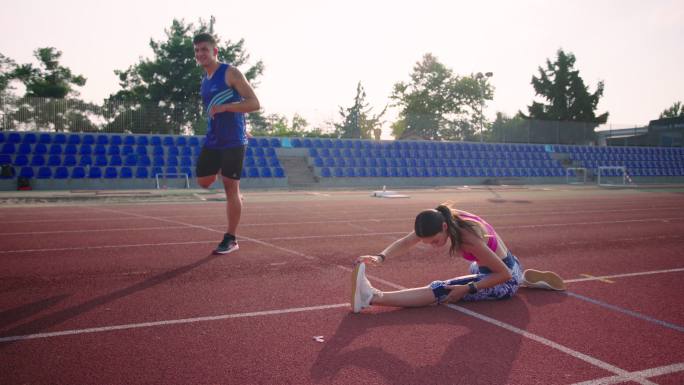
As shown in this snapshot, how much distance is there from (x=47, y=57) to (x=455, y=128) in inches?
1233

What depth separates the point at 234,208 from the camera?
5758 mm

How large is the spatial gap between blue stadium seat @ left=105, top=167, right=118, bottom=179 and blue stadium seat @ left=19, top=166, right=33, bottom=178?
2.71 meters

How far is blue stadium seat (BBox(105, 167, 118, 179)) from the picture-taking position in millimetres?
20047

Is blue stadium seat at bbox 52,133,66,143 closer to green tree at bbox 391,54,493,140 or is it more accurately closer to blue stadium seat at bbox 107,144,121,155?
blue stadium seat at bbox 107,144,121,155

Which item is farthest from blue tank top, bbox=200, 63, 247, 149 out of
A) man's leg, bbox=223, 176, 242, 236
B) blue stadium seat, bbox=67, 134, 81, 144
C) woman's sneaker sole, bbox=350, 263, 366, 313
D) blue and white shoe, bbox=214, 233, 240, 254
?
blue stadium seat, bbox=67, 134, 81, 144

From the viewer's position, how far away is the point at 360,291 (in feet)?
11.6

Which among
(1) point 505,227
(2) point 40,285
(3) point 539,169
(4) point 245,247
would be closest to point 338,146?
(3) point 539,169

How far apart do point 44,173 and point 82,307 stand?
18502mm

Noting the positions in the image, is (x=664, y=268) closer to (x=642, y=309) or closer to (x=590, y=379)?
(x=642, y=309)

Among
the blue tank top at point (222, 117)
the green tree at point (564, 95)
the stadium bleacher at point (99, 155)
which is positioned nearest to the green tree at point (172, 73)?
the stadium bleacher at point (99, 155)

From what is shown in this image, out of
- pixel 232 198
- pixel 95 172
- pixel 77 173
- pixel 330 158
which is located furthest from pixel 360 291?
pixel 330 158

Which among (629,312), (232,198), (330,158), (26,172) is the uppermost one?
(330,158)

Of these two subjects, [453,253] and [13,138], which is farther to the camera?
[13,138]

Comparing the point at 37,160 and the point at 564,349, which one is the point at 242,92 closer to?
the point at 564,349
